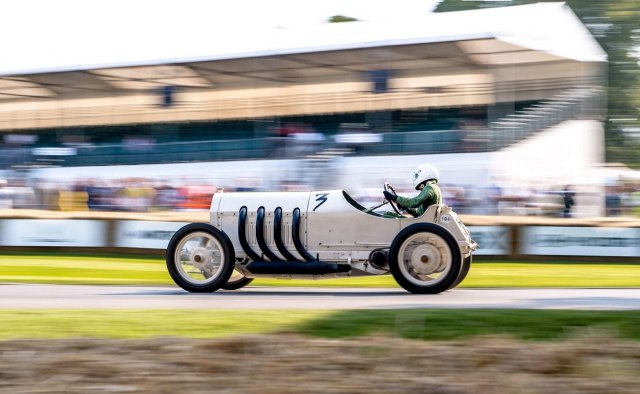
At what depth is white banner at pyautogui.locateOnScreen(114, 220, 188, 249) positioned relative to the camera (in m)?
21.0

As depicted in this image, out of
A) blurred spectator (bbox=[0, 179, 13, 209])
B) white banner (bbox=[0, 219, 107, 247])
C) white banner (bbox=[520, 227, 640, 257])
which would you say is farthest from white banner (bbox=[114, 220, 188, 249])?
white banner (bbox=[520, 227, 640, 257])

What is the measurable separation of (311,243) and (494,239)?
8.80 m

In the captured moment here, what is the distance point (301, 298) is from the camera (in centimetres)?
1160

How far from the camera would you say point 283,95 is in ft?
105

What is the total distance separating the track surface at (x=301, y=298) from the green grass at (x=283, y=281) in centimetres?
188

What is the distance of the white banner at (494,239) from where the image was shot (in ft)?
66.4

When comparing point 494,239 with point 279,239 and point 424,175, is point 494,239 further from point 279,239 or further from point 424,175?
point 279,239

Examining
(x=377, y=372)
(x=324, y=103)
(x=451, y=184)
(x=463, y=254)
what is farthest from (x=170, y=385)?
(x=324, y=103)

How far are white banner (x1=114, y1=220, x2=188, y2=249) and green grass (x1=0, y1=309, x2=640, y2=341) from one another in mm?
12121

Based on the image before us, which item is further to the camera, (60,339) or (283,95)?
(283,95)

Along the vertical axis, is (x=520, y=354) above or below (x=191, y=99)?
below

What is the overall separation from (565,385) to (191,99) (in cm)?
2863

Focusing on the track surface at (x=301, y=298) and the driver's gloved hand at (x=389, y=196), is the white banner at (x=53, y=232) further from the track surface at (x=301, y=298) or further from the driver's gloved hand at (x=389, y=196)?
the driver's gloved hand at (x=389, y=196)

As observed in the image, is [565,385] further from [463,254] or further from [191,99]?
[191,99]
